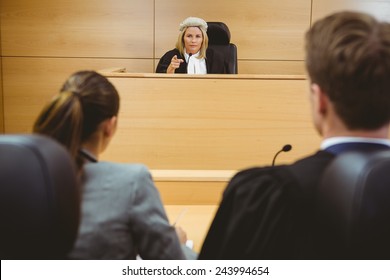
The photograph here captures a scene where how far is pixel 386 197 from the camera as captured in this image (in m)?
0.77

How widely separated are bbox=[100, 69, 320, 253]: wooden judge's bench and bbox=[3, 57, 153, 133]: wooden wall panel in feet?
9.38

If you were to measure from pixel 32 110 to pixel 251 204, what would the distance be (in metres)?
4.56

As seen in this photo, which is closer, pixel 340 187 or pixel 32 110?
pixel 340 187

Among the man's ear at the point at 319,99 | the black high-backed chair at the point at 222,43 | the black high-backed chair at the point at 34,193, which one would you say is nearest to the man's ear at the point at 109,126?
the black high-backed chair at the point at 34,193

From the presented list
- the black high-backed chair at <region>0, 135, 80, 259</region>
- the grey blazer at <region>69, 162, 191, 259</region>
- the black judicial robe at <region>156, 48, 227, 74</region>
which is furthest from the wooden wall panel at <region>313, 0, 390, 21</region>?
the black high-backed chair at <region>0, 135, 80, 259</region>

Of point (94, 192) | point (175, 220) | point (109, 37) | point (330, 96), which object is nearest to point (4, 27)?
point (109, 37)

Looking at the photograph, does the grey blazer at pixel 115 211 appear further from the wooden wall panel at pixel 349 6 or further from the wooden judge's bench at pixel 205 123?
the wooden wall panel at pixel 349 6

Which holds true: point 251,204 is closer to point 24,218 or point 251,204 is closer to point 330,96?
point 330,96

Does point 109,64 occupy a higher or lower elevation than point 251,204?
lower

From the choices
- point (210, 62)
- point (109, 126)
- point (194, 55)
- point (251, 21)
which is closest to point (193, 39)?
point (194, 55)

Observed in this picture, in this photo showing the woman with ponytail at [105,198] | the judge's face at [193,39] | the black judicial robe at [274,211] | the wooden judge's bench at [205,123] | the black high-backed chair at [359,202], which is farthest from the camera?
the judge's face at [193,39]

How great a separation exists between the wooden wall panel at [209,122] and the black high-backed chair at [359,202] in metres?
1.47

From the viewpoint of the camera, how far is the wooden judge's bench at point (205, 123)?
7.41 feet

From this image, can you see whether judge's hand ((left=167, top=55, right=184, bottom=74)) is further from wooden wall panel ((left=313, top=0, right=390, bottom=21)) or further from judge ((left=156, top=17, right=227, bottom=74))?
wooden wall panel ((left=313, top=0, right=390, bottom=21))
